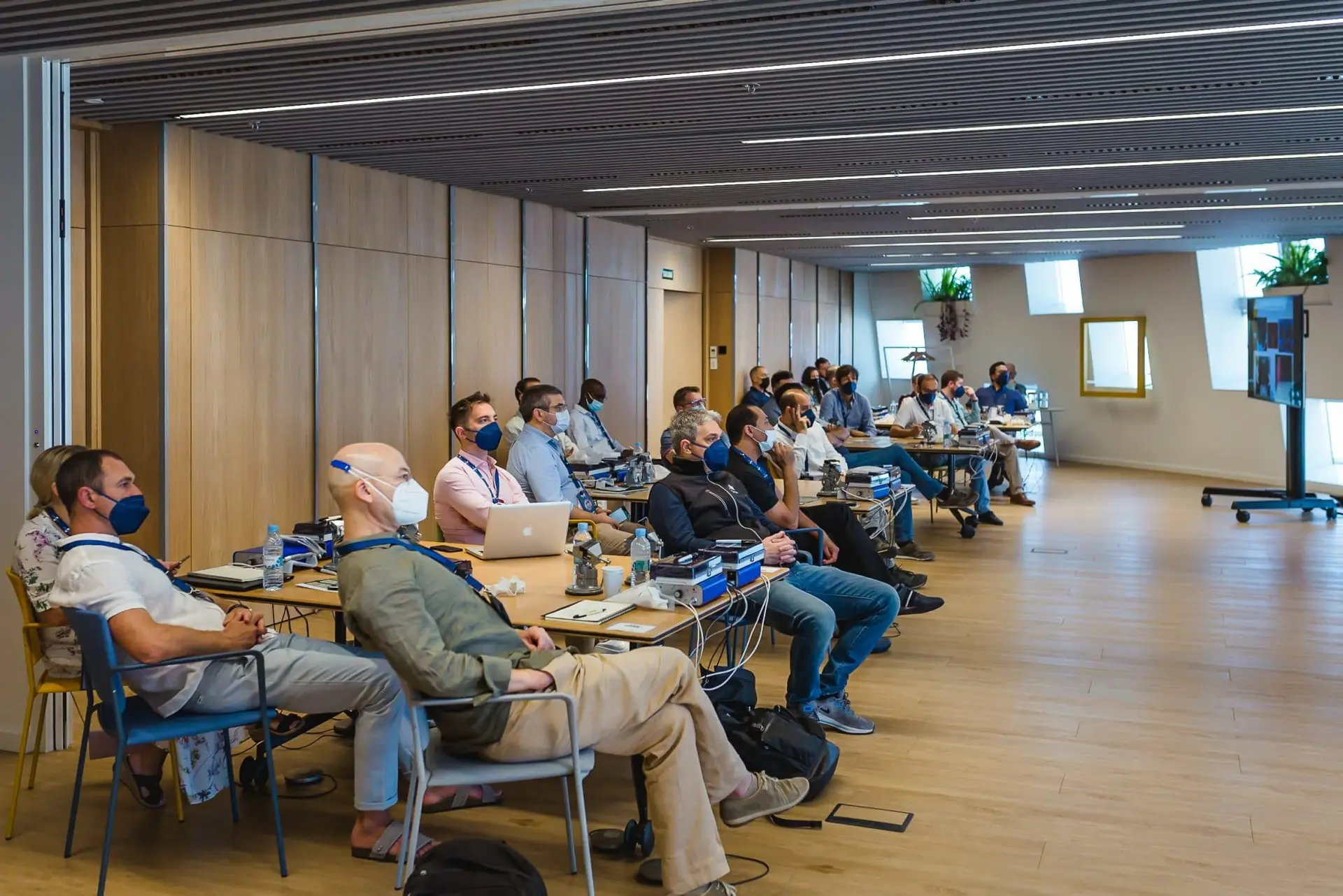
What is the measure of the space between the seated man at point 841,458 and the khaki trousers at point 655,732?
4.26 metres

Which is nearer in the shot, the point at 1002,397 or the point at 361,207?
the point at 361,207

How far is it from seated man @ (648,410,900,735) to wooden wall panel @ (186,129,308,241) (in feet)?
12.5

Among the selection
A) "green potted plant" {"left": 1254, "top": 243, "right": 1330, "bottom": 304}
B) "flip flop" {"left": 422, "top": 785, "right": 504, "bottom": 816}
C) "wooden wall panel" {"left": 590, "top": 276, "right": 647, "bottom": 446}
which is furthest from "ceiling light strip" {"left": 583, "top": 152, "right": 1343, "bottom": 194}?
"green potted plant" {"left": 1254, "top": 243, "right": 1330, "bottom": 304}

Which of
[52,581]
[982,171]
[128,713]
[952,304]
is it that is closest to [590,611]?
[128,713]

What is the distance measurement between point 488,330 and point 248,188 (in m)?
3.11

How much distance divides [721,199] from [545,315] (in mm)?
2055

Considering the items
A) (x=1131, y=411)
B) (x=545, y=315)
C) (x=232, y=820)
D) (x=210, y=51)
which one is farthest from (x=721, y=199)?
(x=1131, y=411)

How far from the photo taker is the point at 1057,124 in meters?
7.49

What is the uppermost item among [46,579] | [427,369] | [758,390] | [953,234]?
[953,234]

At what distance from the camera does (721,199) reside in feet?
37.2

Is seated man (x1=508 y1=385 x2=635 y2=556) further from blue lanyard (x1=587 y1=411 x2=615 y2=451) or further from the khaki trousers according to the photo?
blue lanyard (x1=587 y1=411 x2=615 y2=451)

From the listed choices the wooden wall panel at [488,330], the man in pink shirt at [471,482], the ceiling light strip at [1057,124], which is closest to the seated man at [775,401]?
the wooden wall panel at [488,330]

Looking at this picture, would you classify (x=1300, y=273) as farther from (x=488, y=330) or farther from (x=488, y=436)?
(x=488, y=436)

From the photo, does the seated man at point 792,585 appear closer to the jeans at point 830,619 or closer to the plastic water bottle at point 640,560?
the jeans at point 830,619
